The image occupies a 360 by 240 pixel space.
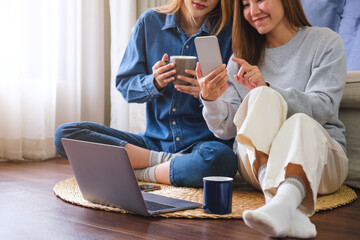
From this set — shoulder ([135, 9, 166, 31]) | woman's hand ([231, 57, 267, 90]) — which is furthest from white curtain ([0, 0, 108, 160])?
woman's hand ([231, 57, 267, 90])

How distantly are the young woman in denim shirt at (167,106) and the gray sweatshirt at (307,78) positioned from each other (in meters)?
0.14

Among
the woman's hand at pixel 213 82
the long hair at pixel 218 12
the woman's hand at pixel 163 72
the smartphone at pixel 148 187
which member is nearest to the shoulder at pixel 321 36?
the long hair at pixel 218 12

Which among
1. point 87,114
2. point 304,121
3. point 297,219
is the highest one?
point 304,121

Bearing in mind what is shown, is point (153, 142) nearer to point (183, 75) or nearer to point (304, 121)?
point (183, 75)

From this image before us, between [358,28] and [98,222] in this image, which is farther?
[358,28]

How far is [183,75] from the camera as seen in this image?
1555 mm

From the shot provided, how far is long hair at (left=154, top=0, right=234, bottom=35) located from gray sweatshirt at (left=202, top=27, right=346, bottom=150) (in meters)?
0.17

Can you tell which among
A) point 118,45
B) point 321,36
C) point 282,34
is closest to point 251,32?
point 282,34

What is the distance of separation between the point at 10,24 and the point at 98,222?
1566mm

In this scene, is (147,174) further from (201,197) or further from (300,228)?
(300,228)

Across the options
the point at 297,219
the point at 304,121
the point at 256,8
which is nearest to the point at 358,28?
the point at 256,8

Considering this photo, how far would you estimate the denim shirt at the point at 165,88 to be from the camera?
1.80 metres

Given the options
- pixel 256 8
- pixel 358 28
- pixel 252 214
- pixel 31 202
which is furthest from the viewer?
pixel 358 28

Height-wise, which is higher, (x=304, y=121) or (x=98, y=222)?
(x=304, y=121)
